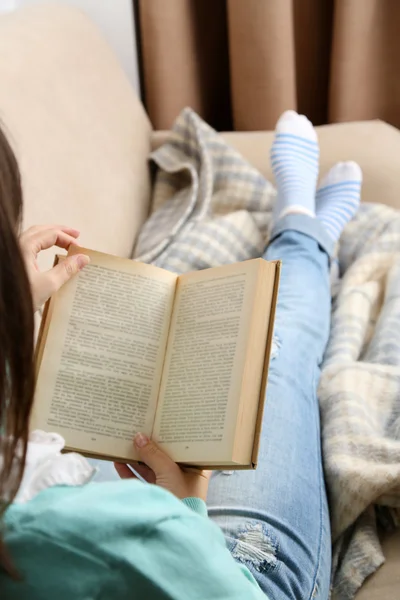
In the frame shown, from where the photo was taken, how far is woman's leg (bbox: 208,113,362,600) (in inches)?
24.2

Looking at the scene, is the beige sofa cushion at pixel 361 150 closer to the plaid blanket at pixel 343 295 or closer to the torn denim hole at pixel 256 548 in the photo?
the plaid blanket at pixel 343 295

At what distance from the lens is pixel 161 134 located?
4.31ft

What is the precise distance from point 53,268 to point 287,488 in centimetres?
32

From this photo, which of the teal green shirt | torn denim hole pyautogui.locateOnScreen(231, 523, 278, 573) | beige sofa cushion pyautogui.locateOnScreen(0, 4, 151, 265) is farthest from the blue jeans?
beige sofa cushion pyautogui.locateOnScreen(0, 4, 151, 265)

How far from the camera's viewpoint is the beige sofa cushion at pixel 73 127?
89cm

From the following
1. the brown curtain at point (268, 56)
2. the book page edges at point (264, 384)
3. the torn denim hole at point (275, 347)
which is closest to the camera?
the book page edges at point (264, 384)

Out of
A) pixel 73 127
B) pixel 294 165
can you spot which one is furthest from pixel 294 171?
pixel 73 127

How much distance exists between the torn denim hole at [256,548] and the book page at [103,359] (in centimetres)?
13

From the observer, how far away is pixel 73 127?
101cm

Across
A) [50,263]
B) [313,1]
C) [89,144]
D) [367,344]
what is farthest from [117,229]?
[313,1]

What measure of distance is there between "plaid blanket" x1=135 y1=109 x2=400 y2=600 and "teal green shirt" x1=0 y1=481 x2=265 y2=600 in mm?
321

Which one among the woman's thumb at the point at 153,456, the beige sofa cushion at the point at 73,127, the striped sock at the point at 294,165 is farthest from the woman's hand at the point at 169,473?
the striped sock at the point at 294,165

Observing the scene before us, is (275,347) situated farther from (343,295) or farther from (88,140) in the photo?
(88,140)

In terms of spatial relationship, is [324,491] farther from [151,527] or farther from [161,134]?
[161,134]
